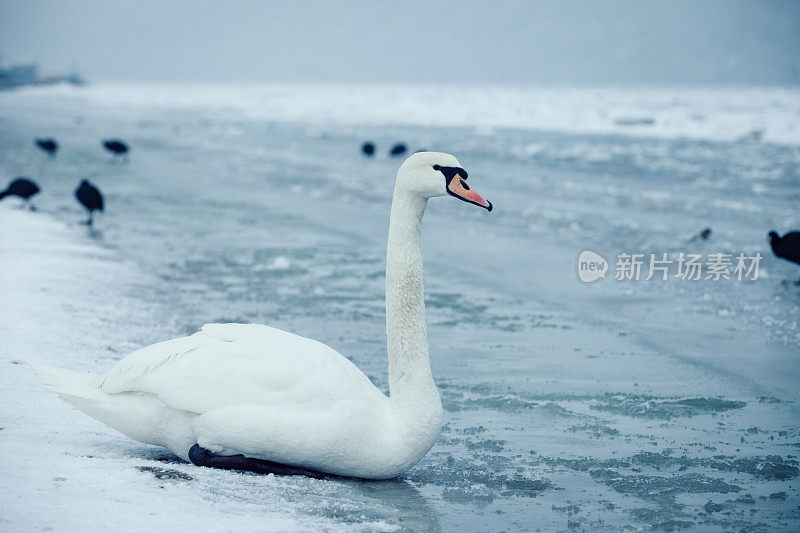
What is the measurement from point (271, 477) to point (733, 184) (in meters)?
15.4

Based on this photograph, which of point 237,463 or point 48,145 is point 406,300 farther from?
point 48,145

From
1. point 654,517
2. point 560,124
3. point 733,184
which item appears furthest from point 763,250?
point 560,124

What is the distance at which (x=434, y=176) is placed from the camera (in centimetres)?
469

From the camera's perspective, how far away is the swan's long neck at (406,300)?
469 centimetres

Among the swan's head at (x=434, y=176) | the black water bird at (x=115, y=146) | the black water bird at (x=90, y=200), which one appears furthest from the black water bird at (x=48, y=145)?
the swan's head at (x=434, y=176)

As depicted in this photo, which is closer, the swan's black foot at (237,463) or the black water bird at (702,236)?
the swan's black foot at (237,463)

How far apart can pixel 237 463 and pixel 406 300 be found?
1.16 m

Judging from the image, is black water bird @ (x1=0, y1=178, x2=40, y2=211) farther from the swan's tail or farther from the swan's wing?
the swan's wing

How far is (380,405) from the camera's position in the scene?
454 cm

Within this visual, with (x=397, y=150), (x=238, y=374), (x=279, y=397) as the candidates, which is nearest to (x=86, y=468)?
(x=238, y=374)

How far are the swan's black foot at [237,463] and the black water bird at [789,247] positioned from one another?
725 cm

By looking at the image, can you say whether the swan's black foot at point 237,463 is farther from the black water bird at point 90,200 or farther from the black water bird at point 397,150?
the black water bird at point 397,150

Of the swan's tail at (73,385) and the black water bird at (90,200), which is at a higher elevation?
the black water bird at (90,200)

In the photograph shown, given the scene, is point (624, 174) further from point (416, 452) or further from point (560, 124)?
point (560, 124)
